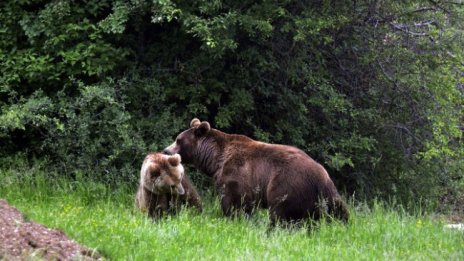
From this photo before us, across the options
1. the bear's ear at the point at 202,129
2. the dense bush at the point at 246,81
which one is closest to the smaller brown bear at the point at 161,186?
the bear's ear at the point at 202,129

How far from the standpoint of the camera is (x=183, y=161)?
12.2m

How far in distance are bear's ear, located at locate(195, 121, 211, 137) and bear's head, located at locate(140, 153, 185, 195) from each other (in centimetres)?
133

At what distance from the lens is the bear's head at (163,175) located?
412 inches

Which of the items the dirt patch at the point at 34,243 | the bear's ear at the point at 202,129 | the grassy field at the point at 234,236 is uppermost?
the bear's ear at the point at 202,129

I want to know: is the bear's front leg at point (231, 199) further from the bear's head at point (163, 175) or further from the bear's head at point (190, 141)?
the bear's head at point (190, 141)

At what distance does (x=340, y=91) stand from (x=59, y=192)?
630cm

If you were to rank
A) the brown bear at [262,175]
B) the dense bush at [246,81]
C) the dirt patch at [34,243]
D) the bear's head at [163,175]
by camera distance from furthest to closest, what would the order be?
the dense bush at [246,81], the bear's head at [163,175], the brown bear at [262,175], the dirt patch at [34,243]

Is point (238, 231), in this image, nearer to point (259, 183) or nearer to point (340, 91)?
point (259, 183)

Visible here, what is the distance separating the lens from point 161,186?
1045cm

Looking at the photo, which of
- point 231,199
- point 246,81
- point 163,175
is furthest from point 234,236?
point 246,81

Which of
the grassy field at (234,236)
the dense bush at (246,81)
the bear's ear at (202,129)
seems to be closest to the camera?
the grassy field at (234,236)

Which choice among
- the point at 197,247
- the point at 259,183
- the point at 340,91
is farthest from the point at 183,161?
the point at 340,91

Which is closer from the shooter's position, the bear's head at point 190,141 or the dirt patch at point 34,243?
the dirt patch at point 34,243

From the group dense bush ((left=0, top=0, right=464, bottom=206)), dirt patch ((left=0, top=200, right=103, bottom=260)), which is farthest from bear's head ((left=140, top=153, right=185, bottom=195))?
dense bush ((left=0, top=0, right=464, bottom=206))
